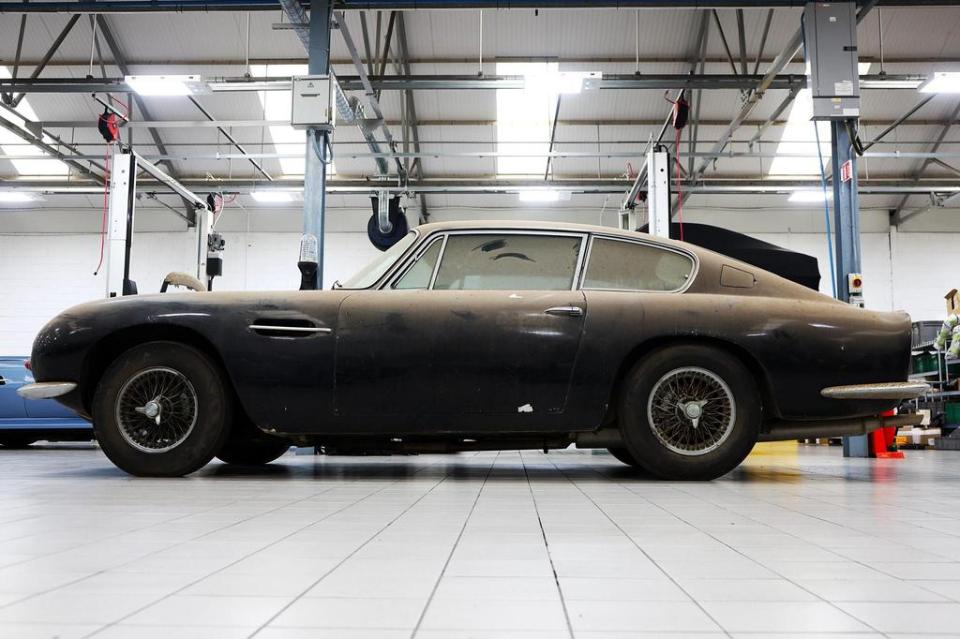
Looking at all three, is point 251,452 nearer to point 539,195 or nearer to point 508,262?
point 508,262

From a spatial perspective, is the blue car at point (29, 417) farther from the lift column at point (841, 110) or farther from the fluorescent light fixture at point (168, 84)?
the lift column at point (841, 110)

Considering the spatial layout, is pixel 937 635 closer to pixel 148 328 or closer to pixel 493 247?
pixel 493 247

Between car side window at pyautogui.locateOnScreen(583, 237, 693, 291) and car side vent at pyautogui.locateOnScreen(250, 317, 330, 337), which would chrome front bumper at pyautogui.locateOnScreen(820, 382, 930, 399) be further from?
car side vent at pyautogui.locateOnScreen(250, 317, 330, 337)

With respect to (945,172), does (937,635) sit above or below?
below

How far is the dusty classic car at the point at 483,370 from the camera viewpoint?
12.8 ft

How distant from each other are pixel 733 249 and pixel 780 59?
4772mm

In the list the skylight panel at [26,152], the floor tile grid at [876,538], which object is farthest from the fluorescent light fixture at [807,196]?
the skylight panel at [26,152]

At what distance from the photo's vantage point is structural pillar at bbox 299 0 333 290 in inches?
312

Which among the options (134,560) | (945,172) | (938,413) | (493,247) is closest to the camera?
(134,560)

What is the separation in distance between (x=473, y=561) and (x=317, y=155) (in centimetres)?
683

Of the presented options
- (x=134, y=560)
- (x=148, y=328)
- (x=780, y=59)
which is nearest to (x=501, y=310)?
(x=148, y=328)

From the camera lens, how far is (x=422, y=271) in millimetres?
4180

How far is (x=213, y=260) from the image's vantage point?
35.1 feet

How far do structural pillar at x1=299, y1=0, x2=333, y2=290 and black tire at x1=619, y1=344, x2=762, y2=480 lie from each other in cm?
423
